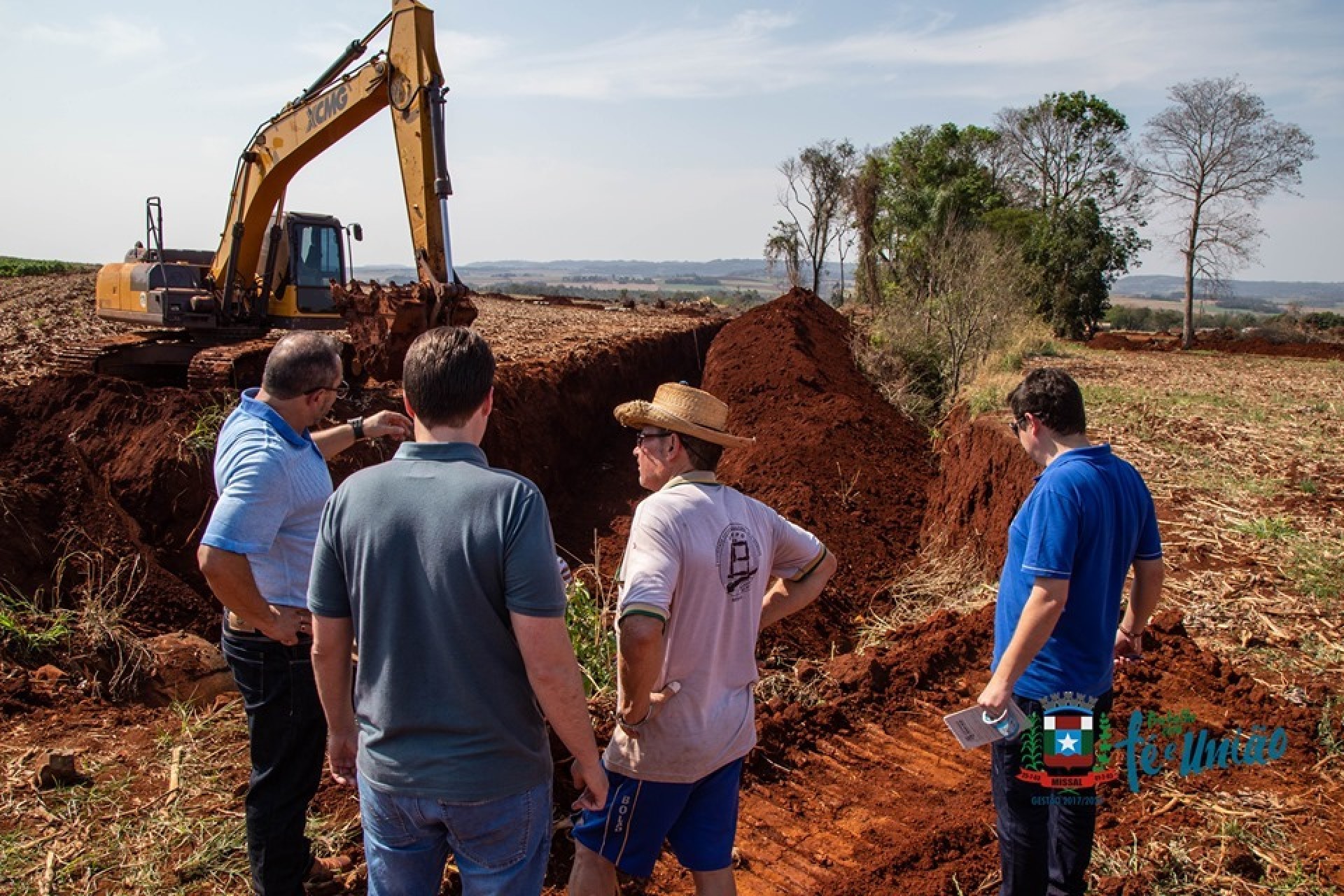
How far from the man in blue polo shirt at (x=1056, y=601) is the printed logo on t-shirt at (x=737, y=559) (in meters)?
0.84

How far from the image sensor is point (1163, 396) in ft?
42.3

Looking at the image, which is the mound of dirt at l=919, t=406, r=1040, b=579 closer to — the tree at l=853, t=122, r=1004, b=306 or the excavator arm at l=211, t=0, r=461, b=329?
the excavator arm at l=211, t=0, r=461, b=329

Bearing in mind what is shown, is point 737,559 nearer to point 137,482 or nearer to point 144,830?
point 144,830

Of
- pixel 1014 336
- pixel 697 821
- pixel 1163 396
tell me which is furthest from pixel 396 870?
pixel 1014 336

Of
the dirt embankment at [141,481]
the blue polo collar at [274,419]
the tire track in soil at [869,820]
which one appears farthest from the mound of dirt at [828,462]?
the blue polo collar at [274,419]

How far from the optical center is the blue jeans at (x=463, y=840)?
7.66 feet

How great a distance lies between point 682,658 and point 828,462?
760 centimetres

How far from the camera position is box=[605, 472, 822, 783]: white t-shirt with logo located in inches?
106

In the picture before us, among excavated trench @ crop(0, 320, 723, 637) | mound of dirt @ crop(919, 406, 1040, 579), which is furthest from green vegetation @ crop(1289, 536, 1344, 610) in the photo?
excavated trench @ crop(0, 320, 723, 637)

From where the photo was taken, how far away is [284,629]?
3.12m

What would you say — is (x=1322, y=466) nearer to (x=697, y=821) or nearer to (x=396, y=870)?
(x=697, y=821)

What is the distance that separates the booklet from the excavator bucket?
7814 millimetres

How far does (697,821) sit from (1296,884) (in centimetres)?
239

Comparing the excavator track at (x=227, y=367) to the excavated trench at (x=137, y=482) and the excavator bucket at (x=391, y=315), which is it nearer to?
the excavated trench at (x=137, y=482)
